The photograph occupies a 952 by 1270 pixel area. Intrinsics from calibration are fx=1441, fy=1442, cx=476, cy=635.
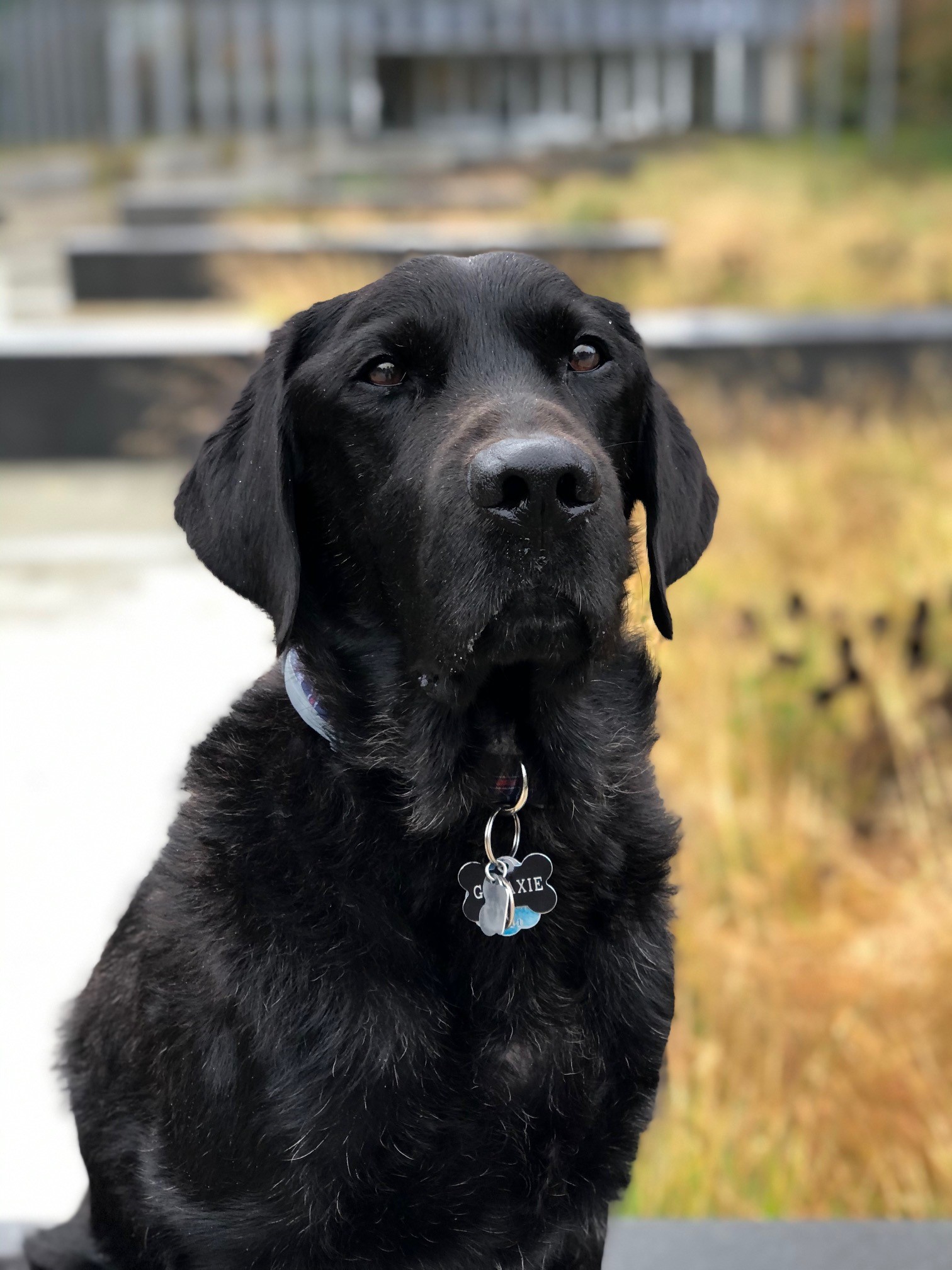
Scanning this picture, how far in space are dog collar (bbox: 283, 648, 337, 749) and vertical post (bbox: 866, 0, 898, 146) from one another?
30430 millimetres

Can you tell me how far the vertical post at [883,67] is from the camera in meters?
30.7

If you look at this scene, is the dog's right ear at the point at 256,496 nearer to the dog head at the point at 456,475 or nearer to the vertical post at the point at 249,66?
the dog head at the point at 456,475

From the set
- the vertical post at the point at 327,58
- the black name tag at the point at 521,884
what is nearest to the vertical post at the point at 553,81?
the vertical post at the point at 327,58

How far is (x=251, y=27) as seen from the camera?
3067 centimetres

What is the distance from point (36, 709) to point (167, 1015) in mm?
4228

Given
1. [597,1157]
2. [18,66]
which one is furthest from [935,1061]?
[18,66]

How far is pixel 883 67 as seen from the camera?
31.4 meters

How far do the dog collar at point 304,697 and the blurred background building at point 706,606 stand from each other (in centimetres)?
60

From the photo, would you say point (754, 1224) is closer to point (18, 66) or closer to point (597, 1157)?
point (597, 1157)

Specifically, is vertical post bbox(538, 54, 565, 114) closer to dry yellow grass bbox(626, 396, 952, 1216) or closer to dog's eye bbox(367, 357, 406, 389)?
dry yellow grass bbox(626, 396, 952, 1216)

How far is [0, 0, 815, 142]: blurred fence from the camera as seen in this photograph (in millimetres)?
29391

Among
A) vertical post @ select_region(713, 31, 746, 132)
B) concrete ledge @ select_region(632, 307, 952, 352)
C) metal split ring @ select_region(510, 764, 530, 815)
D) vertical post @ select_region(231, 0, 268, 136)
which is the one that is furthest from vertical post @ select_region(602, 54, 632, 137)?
metal split ring @ select_region(510, 764, 530, 815)

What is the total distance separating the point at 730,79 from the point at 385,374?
4008 centimetres

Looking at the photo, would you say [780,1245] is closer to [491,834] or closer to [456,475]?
[491,834]
